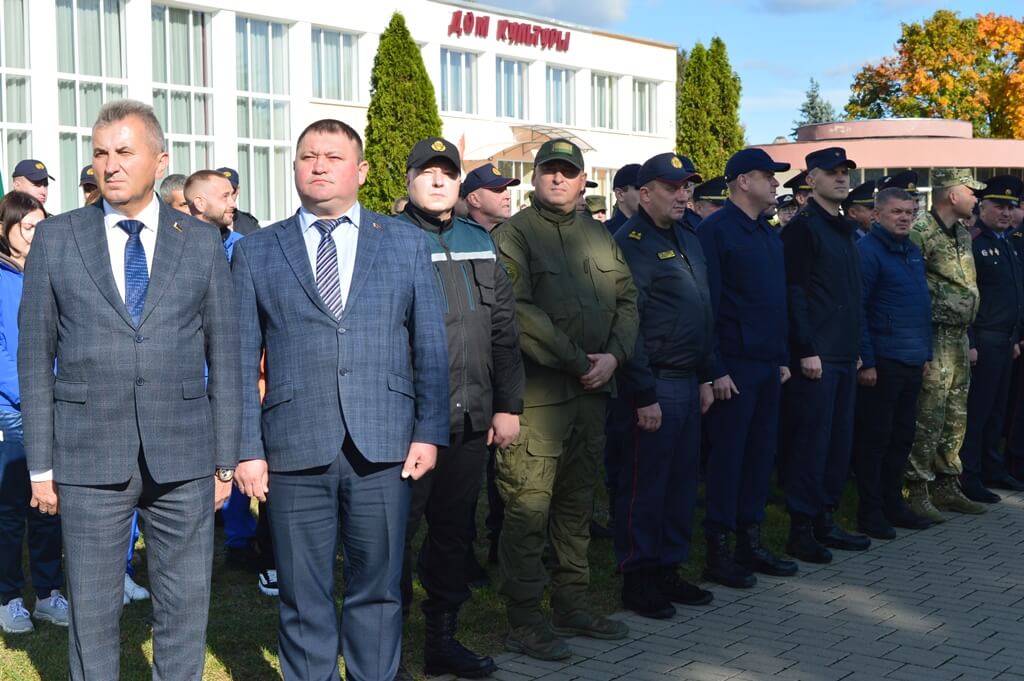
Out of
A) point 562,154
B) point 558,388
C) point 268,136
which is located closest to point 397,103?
point 268,136

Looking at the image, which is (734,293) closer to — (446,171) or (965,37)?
(446,171)

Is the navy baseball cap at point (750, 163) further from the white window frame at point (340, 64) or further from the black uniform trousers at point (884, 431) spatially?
the white window frame at point (340, 64)

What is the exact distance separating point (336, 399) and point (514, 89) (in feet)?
123

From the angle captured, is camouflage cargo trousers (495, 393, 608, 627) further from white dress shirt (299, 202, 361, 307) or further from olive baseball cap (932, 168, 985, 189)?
olive baseball cap (932, 168, 985, 189)

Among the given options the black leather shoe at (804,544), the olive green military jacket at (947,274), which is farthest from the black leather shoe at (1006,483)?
the black leather shoe at (804,544)

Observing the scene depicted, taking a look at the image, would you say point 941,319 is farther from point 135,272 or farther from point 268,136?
point 268,136

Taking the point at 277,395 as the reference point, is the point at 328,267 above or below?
above

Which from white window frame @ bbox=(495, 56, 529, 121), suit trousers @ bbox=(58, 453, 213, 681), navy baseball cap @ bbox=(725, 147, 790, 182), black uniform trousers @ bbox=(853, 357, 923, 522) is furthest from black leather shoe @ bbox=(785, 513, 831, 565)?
white window frame @ bbox=(495, 56, 529, 121)

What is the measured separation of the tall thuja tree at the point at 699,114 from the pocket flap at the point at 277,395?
4096 centimetres

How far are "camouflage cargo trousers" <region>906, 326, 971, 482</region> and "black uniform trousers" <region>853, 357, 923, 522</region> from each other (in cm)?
29

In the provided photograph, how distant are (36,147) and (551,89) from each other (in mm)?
20333

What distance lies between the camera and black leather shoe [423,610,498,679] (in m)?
5.39

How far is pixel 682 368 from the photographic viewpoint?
6574 millimetres

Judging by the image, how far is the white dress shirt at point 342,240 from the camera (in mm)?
4430
